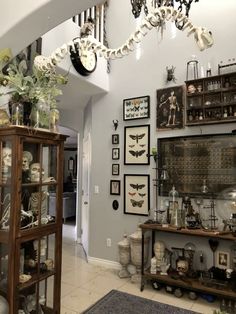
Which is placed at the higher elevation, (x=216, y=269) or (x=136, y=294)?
(x=216, y=269)

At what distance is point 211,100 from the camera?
3016 millimetres

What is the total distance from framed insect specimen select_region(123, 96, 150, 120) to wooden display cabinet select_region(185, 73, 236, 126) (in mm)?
633

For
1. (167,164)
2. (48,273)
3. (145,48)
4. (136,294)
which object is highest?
(145,48)

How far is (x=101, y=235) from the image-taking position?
155 inches

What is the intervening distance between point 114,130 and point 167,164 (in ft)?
3.28

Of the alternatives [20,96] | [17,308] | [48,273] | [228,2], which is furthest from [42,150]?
[228,2]

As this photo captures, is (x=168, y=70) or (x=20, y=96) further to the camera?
(x=168, y=70)

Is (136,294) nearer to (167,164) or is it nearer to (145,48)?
(167,164)

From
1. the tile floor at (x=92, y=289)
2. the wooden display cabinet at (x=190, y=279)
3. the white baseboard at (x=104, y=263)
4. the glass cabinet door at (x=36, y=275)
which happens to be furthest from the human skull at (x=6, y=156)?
the white baseboard at (x=104, y=263)

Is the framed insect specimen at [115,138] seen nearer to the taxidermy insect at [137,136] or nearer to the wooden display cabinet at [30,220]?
the taxidermy insect at [137,136]

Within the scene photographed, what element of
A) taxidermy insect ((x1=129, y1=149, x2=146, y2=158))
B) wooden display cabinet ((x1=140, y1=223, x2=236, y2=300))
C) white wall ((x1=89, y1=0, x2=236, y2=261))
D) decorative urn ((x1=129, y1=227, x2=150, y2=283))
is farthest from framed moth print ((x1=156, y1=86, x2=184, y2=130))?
decorative urn ((x1=129, y1=227, x2=150, y2=283))

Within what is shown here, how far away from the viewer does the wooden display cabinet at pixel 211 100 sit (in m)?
2.91

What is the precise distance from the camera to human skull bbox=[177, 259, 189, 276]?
299cm

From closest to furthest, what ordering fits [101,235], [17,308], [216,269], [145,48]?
1. [17,308]
2. [216,269]
3. [145,48]
4. [101,235]
